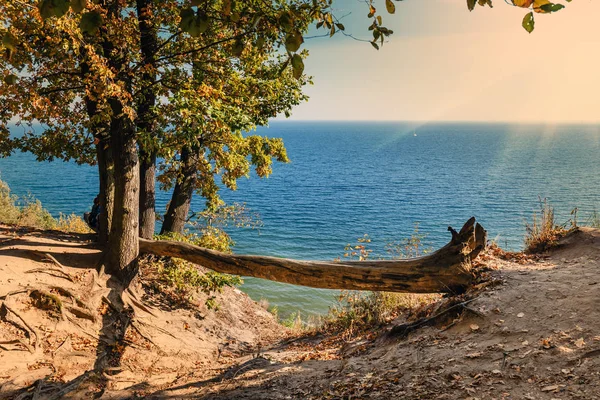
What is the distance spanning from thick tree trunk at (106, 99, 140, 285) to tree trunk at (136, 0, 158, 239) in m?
0.38

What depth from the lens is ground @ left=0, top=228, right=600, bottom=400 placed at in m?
4.56

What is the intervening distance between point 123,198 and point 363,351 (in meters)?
6.34

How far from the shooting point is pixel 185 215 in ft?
45.5

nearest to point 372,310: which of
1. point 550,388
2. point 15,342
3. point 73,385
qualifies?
point 550,388

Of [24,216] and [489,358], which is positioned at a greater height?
[489,358]

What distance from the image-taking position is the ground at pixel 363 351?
179 inches

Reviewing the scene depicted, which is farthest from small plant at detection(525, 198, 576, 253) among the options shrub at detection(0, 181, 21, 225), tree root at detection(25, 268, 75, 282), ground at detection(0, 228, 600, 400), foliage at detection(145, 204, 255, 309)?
shrub at detection(0, 181, 21, 225)

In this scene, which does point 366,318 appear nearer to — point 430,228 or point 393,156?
point 430,228

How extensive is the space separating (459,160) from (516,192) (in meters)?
44.0

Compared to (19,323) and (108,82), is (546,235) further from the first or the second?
(19,323)

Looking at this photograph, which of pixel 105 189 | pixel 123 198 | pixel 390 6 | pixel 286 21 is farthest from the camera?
pixel 105 189

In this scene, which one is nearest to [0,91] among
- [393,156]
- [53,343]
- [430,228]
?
[53,343]

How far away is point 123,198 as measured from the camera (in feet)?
31.5

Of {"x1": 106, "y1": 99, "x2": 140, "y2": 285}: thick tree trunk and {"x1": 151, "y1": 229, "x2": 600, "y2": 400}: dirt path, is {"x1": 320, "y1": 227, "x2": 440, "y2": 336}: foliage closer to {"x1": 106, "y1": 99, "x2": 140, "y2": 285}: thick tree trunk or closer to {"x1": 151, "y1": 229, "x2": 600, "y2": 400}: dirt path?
{"x1": 151, "y1": 229, "x2": 600, "y2": 400}: dirt path
